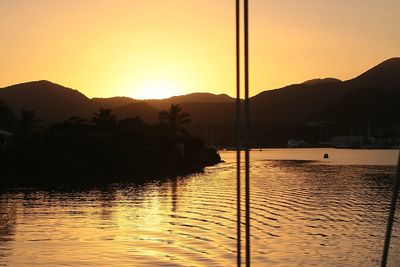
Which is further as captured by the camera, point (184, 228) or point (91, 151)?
point (91, 151)

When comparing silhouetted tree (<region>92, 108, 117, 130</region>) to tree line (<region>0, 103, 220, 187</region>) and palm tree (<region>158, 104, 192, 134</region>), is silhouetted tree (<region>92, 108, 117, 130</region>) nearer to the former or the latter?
tree line (<region>0, 103, 220, 187</region>)

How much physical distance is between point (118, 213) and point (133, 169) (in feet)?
141

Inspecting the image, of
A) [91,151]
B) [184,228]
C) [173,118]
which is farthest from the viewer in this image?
[173,118]

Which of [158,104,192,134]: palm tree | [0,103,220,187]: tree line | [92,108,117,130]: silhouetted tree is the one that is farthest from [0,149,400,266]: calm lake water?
[158,104,192,134]: palm tree

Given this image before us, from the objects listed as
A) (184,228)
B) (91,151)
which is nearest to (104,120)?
(91,151)

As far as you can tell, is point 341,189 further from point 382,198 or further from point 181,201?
point 181,201

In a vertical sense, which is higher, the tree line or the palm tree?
the palm tree

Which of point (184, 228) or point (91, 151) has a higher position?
point (91, 151)

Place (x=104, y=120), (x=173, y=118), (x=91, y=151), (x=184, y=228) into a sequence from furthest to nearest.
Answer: (x=173, y=118), (x=104, y=120), (x=91, y=151), (x=184, y=228)

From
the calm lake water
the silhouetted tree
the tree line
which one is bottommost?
the calm lake water

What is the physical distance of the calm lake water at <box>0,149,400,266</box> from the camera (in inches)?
828

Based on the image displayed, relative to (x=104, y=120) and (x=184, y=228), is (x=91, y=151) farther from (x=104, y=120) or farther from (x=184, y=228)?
(x=184, y=228)

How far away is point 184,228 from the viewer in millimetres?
28391

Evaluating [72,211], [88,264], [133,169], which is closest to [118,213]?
[72,211]
